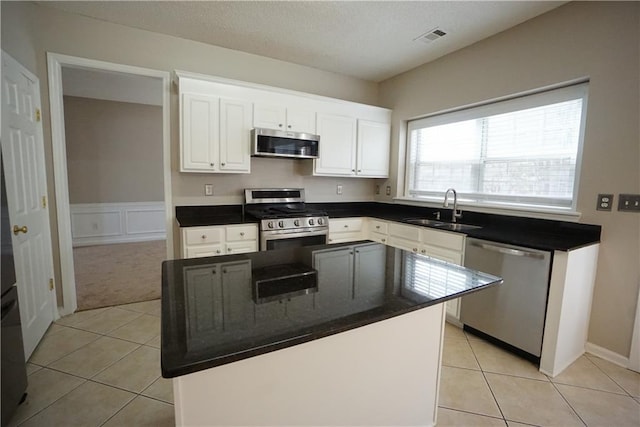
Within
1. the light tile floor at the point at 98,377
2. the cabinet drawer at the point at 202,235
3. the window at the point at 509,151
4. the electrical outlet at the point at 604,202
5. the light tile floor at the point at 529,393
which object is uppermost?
the window at the point at 509,151

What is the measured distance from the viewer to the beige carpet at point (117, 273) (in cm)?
322

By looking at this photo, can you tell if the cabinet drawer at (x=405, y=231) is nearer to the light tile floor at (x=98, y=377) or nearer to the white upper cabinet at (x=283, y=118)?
the white upper cabinet at (x=283, y=118)

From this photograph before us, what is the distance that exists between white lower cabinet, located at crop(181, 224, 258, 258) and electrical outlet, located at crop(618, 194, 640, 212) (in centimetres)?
287

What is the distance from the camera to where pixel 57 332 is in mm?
2502

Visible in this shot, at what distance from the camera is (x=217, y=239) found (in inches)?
112

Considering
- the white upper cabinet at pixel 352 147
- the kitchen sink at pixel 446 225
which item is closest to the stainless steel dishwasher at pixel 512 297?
the kitchen sink at pixel 446 225

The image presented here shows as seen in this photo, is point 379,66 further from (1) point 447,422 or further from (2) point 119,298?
(2) point 119,298

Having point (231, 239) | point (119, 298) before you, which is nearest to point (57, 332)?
point (119, 298)

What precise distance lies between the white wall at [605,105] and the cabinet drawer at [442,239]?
2.86ft

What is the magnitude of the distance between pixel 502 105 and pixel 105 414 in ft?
12.5

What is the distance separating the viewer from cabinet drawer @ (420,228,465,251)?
2.59 meters

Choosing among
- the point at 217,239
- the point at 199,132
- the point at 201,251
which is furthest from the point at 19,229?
the point at 199,132

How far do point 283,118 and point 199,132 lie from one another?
2.87ft

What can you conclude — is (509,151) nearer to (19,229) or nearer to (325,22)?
(325,22)
